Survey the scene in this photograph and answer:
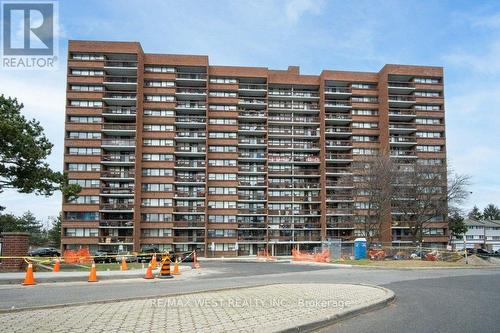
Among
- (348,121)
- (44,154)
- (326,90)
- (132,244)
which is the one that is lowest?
(132,244)

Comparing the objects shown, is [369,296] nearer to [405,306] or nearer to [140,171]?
[405,306]

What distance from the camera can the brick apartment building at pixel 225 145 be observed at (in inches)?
3120

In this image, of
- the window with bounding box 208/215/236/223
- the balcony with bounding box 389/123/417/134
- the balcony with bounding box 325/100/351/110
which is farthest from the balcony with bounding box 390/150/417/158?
the window with bounding box 208/215/236/223

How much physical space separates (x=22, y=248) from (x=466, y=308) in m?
22.6

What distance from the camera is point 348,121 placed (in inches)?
3556

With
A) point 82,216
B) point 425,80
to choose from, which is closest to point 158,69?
point 82,216

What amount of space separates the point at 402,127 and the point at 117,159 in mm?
49990

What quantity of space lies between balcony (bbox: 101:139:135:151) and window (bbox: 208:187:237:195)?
14.9 metres

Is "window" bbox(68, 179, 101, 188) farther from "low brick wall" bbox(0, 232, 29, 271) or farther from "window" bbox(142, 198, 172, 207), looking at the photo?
"low brick wall" bbox(0, 232, 29, 271)

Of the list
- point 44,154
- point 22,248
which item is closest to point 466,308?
point 22,248

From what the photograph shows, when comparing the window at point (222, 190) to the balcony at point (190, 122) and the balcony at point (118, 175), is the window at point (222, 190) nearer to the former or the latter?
the balcony at point (190, 122)

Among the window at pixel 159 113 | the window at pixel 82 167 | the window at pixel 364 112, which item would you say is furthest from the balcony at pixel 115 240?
the window at pixel 364 112

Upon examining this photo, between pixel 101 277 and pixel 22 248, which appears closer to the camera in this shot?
pixel 101 277

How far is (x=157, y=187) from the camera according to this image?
81938 millimetres
